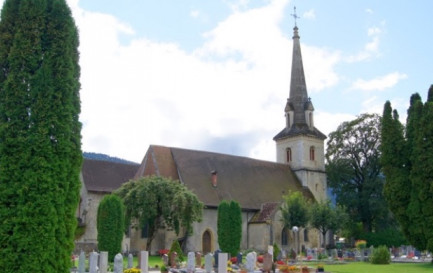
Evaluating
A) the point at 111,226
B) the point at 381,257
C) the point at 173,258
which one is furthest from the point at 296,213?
the point at 173,258

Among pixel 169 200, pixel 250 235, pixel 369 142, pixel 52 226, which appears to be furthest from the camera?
pixel 369 142

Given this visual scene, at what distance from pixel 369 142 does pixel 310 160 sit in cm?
662

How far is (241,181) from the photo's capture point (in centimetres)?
4884

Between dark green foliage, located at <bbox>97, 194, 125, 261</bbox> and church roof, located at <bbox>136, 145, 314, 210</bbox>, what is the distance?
36.2ft

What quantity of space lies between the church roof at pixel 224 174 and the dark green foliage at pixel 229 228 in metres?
5.37

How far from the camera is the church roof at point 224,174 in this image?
44438 mm

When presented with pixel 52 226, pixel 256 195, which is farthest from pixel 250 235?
pixel 52 226

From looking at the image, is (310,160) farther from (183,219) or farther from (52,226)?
(52,226)

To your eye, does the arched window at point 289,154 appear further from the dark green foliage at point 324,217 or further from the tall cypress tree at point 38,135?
the tall cypress tree at point 38,135

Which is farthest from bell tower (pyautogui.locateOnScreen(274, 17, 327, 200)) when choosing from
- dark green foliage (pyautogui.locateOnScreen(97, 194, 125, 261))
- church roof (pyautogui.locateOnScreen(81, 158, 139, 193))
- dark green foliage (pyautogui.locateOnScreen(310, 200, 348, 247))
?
dark green foliage (pyautogui.locateOnScreen(97, 194, 125, 261))

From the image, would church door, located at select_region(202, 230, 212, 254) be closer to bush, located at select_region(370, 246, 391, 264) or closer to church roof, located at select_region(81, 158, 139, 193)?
church roof, located at select_region(81, 158, 139, 193)

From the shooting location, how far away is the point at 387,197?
29828 mm

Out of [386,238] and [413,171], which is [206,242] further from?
[413,171]

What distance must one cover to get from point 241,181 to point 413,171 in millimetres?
22454
